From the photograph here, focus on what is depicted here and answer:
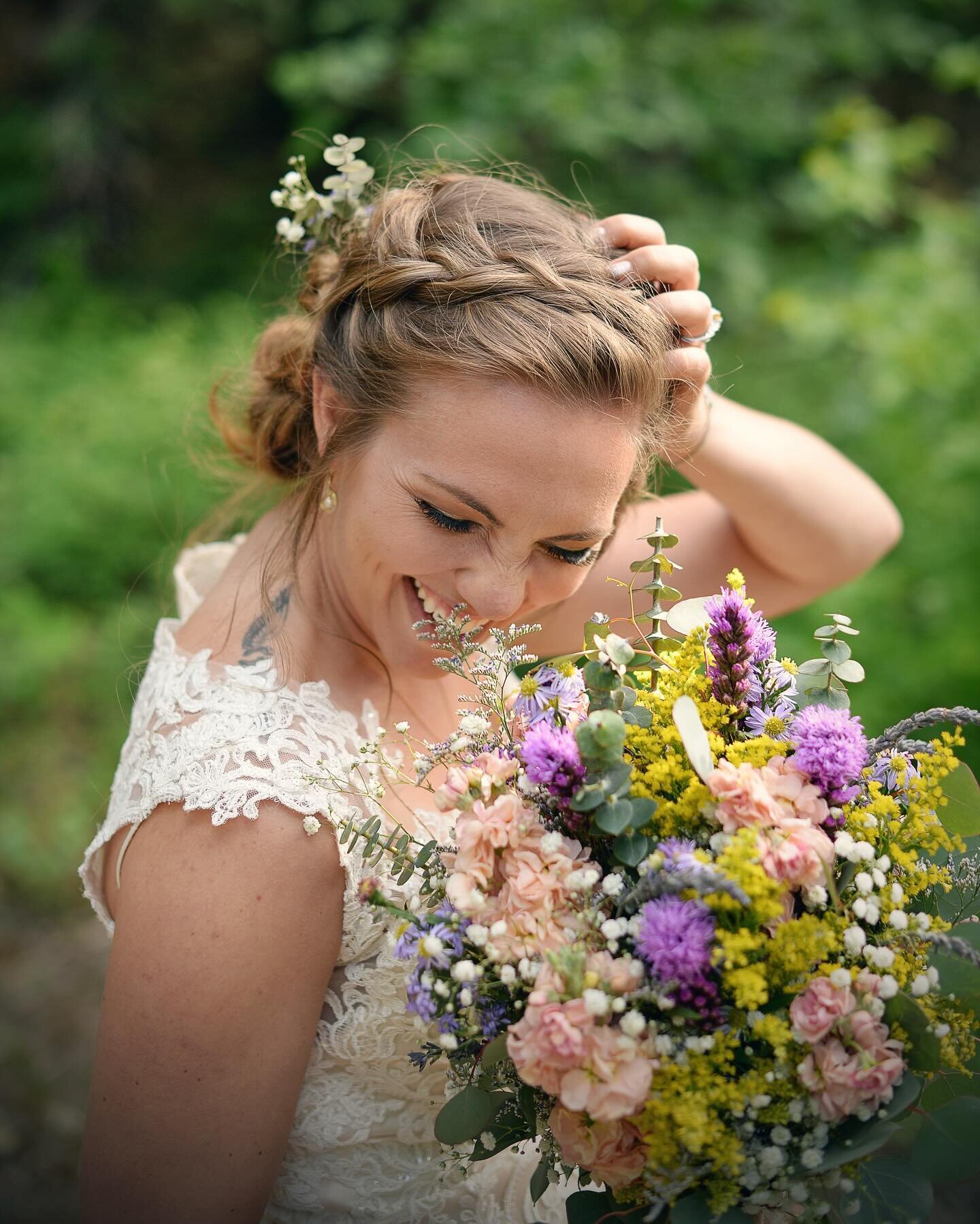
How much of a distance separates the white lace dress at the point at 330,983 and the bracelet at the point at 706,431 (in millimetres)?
855

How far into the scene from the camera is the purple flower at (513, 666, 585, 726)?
1.28m

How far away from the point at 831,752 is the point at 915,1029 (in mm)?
309

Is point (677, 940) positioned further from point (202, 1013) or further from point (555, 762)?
point (202, 1013)

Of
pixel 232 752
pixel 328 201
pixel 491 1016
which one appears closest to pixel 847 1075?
pixel 491 1016

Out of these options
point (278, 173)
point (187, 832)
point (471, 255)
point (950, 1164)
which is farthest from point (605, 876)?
point (278, 173)

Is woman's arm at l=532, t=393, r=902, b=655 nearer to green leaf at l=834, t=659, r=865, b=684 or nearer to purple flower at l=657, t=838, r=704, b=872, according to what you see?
green leaf at l=834, t=659, r=865, b=684

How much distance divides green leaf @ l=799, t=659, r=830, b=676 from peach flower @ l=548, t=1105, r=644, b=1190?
1.98 feet

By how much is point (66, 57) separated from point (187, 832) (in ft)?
20.1

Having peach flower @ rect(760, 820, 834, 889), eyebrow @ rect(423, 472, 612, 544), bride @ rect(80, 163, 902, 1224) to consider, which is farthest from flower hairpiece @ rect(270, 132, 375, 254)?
peach flower @ rect(760, 820, 834, 889)

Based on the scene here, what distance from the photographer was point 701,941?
1.08 m

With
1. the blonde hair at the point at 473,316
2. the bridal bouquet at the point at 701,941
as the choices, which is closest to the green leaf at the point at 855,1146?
the bridal bouquet at the point at 701,941

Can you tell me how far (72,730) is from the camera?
455 centimetres

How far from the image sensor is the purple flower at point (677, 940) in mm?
1071

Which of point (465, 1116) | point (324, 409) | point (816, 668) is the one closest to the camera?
point (465, 1116)
